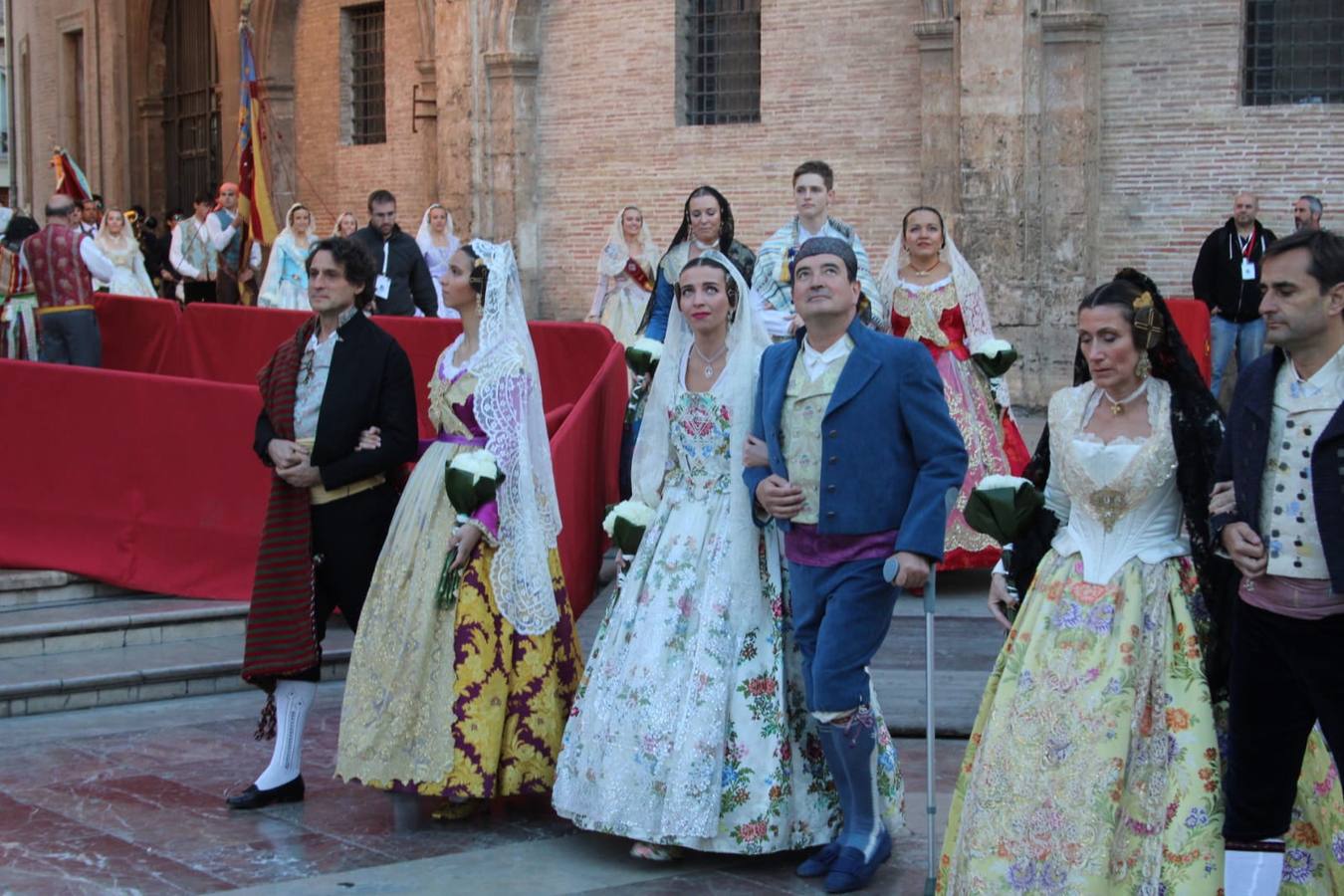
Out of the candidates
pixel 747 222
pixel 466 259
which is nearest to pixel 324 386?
pixel 466 259

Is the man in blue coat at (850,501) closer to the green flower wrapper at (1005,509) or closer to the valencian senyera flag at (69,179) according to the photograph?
the green flower wrapper at (1005,509)

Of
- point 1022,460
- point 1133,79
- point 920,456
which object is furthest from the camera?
point 1133,79

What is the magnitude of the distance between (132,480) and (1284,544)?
6163mm

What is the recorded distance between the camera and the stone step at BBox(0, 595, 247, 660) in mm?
8062

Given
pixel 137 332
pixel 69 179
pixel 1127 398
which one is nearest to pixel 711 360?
pixel 1127 398

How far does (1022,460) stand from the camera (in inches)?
370

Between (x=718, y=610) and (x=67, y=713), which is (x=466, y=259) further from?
(x=67, y=713)

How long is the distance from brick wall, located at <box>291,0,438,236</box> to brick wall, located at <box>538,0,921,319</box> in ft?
8.22

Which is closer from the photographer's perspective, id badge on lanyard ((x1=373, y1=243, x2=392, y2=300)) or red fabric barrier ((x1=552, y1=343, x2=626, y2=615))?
red fabric barrier ((x1=552, y1=343, x2=626, y2=615))

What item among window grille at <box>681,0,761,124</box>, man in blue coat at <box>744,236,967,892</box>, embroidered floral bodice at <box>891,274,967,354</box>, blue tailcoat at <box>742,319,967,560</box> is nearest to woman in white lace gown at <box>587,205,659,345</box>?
window grille at <box>681,0,761,124</box>

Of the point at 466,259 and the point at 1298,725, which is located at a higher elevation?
the point at 466,259

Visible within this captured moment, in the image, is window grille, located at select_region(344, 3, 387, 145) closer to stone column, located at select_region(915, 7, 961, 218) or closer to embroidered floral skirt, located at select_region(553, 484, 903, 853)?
stone column, located at select_region(915, 7, 961, 218)

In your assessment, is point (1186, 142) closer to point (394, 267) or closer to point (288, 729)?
point (394, 267)

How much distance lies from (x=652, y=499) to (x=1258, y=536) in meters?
2.12
